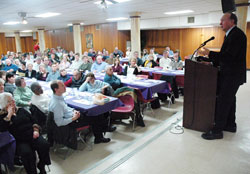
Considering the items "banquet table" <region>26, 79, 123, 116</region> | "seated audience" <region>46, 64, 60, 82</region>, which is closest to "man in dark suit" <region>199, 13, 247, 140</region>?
"banquet table" <region>26, 79, 123, 116</region>

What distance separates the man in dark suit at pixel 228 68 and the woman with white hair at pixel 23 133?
2.80 metres

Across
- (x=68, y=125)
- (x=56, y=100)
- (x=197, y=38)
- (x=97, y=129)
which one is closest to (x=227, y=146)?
(x=97, y=129)

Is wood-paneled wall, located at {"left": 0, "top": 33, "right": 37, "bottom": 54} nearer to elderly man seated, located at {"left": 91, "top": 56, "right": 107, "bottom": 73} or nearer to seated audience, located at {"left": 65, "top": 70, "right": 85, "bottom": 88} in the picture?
elderly man seated, located at {"left": 91, "top": 56, "right": 107, "bottom": 73}

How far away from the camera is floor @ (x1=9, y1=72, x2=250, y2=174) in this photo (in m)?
Result: 2.97

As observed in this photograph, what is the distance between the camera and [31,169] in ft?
9.32

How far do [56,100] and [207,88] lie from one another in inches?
106

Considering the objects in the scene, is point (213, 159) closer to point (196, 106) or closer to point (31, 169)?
point (196, 106)

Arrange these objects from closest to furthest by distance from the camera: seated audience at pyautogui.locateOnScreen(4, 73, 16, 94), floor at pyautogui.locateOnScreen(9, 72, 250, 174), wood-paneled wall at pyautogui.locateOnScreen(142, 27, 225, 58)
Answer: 1. floor at pyautogui.locateOnScreen(9, 72, 250, 174)
2. seated audience at pyautogui.locateOnScreen(4, 73, 16, 94)
3. wood-paneled wall at pyautogui.locateOnScreen(142, 27, 225, 58)

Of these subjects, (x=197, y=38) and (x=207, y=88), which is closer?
(x=207, y=88)

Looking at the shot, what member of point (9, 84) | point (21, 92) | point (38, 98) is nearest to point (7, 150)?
point (38, 98)

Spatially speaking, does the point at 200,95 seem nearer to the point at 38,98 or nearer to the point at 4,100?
the point at 38,98

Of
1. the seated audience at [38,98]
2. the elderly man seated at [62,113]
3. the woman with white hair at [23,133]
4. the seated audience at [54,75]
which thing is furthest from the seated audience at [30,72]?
the woman with white hair at [23,133]

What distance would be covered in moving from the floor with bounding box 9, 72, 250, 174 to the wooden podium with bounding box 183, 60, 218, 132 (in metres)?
0.26

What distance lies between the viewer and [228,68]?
3.38 metres
